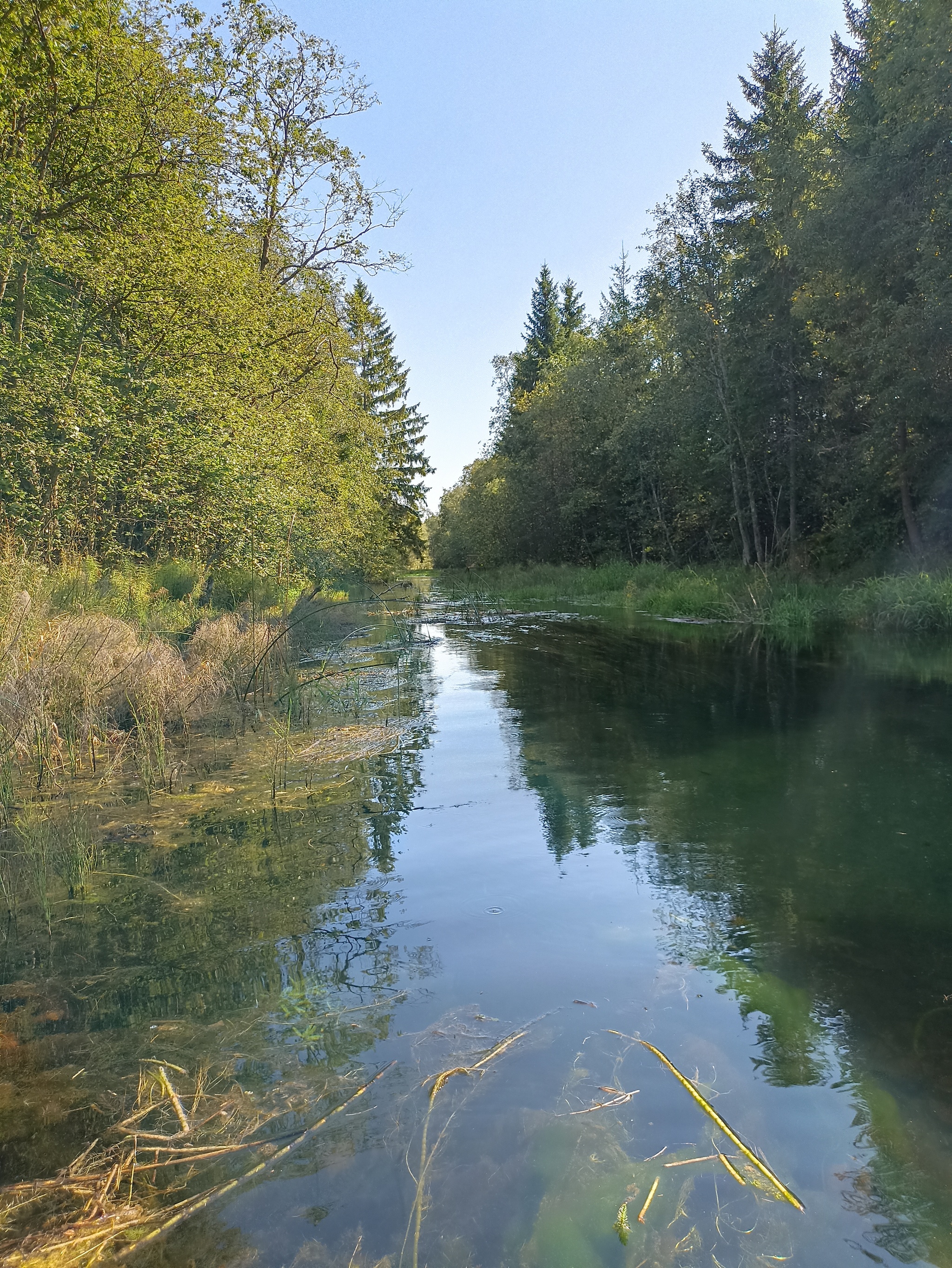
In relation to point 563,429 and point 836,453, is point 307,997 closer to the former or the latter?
point 836,453

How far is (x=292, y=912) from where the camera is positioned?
165 inches

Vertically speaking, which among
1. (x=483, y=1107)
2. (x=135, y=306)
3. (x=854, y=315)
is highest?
(x=854, y=315)

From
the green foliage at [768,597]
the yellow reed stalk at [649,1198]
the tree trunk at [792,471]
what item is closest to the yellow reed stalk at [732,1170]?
the yellow reed stalk at [649,1198]

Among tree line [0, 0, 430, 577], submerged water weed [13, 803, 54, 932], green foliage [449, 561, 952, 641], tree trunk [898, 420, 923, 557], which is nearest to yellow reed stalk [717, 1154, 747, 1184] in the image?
submerged water weed [13, 803, 54, 932]

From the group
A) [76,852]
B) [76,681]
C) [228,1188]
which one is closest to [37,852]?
[76,852]

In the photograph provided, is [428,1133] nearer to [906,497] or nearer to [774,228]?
[906,497]

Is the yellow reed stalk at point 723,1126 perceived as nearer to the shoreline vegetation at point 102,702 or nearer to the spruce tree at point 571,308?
the shoreline vegetation at point 102,702

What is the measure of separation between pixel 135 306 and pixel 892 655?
41.9 feet

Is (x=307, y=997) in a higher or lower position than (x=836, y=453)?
lower

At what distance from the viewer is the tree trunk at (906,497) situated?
17.8 metres

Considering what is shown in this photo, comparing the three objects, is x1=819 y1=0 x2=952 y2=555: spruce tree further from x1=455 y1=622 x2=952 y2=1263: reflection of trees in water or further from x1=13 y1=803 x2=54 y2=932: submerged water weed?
x1=13 y1=803 x2=54 y2=932: submerged water weed

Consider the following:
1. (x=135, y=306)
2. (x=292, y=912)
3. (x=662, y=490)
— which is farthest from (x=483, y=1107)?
(x=662, y=490)

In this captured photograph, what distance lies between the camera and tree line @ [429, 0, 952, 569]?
15156mm

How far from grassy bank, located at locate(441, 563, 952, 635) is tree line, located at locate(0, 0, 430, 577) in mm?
10262
